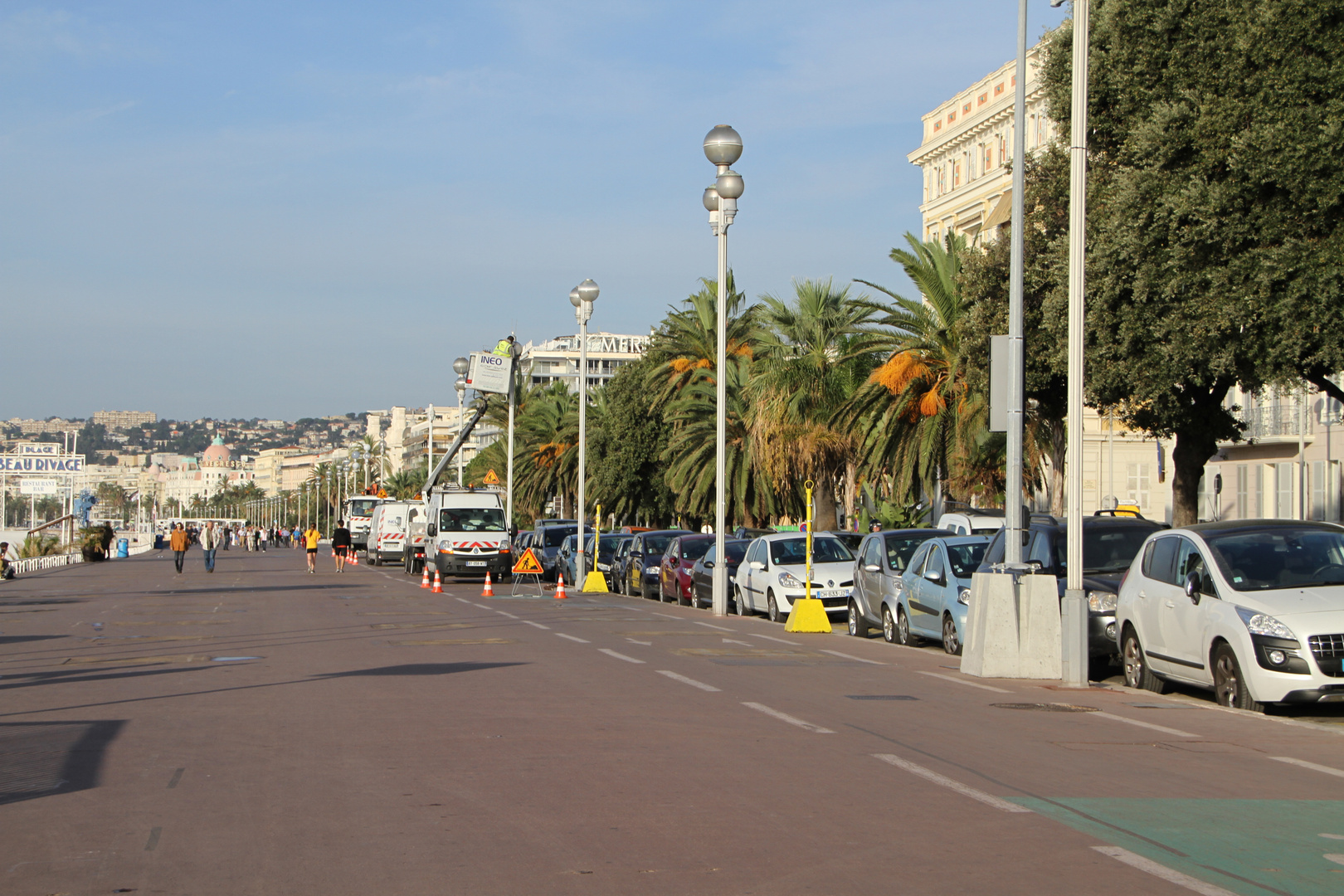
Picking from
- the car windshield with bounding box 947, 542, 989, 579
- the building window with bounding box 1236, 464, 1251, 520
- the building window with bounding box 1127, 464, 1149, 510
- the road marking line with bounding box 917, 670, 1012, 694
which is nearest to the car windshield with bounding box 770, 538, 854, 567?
the car windshield with bounding box 947, 542, 989, 579

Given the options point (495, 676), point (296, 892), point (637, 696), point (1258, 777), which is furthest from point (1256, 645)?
point (296, 892)

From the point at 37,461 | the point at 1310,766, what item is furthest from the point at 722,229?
the point at 37,461

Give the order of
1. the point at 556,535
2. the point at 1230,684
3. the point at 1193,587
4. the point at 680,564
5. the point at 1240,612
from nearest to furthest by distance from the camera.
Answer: the point at 1240,612
the point at 1230,684
the point at 1193,587
the point at 680,564
the point at 556,535

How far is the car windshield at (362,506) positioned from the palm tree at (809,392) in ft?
157

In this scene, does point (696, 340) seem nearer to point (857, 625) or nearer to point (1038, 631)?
point (857, 625)

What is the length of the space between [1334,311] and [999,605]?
6291 mm

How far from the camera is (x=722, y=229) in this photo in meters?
28.8

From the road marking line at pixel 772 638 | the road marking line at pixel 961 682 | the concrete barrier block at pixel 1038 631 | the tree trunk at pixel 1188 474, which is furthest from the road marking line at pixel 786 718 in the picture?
the tree trunk at pixel 1188 474

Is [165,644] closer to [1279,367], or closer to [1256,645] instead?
[1256,645]

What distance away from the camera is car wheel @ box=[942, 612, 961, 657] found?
18156 millimetres

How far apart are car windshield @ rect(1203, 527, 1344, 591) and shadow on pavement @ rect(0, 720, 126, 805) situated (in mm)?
9392

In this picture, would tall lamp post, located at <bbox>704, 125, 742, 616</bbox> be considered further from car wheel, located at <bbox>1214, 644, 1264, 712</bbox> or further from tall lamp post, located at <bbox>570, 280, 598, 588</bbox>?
car wheel, located at <bbox>1214, 644, 1264, 712</bbox>

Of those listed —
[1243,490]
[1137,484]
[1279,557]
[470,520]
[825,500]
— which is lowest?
[470,520]

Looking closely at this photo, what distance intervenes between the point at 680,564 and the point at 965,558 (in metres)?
13.7
